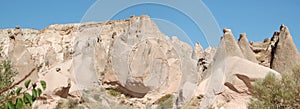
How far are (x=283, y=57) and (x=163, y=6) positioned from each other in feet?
20.9

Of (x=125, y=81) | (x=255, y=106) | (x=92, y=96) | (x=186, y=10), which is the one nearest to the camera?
(x=255, y=106)

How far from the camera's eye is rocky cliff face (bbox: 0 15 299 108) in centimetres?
1194

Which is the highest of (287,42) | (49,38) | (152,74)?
(49,38)

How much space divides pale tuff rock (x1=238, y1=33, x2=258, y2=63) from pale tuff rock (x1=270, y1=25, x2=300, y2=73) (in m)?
0.71

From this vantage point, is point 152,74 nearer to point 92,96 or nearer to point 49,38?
point 92,96

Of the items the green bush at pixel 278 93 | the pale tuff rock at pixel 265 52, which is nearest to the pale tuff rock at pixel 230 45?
the pale tuff rock at pixel 265 52

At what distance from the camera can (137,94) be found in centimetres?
1711

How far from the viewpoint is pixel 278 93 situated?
7.50m

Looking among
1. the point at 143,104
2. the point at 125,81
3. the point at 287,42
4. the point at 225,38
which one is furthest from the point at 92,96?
the point at 287,42

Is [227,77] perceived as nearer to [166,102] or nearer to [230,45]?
[230,45]

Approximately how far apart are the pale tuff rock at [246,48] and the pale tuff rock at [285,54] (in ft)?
2.33

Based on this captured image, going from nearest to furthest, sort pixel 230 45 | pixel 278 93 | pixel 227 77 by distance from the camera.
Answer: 1. pixel 278 93
2. pixel 227 77
3. pixel 230 45

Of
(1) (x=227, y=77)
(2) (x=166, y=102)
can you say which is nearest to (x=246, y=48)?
(2) (x=166, y=102)

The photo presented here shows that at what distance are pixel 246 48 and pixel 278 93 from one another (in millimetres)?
7923
